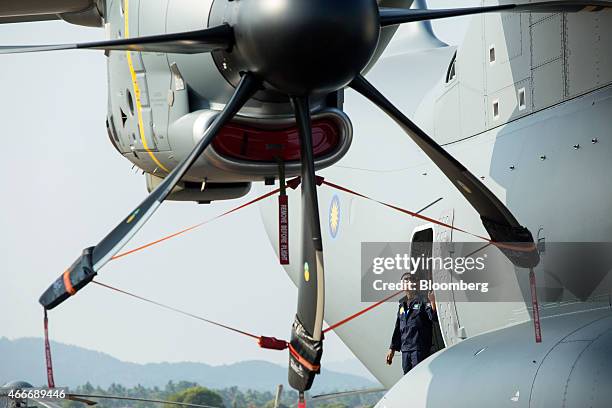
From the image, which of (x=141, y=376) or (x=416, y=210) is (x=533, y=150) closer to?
(x=416, y=210)

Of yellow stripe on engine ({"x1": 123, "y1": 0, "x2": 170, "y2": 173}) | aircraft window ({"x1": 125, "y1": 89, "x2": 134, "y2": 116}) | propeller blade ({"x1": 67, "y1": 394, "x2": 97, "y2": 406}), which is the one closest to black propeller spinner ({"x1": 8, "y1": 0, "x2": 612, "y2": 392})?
yellow stripe on engine ({"x1": 123, "y1": 0, "x2": 170, "y2": 173})

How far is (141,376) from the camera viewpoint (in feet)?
160

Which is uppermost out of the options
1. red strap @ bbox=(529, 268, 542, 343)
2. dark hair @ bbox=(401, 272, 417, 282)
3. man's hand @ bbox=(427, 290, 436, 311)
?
dark hair @ bbox=(401, 272, 417, 282)

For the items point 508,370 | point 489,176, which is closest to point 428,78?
point 489,176

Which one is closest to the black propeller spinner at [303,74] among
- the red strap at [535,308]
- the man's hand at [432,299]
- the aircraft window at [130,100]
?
the red strap at [535,308]

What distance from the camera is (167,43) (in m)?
6.47

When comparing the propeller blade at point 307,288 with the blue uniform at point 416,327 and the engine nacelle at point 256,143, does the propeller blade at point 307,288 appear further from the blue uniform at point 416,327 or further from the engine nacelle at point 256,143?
the blue uniform at point 416,327

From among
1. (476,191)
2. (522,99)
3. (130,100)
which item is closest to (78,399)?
(130,100)

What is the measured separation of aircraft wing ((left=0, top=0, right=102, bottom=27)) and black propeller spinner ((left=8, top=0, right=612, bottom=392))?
307cm

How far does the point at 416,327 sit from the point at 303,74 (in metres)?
3.21

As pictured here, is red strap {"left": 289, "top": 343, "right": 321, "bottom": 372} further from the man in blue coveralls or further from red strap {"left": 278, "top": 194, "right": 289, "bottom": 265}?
the man in blue coveralls

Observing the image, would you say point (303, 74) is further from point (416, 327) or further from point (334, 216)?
point (334, 216)

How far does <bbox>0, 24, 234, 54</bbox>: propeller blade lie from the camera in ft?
21.1

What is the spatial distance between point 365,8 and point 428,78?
18.9 ft
